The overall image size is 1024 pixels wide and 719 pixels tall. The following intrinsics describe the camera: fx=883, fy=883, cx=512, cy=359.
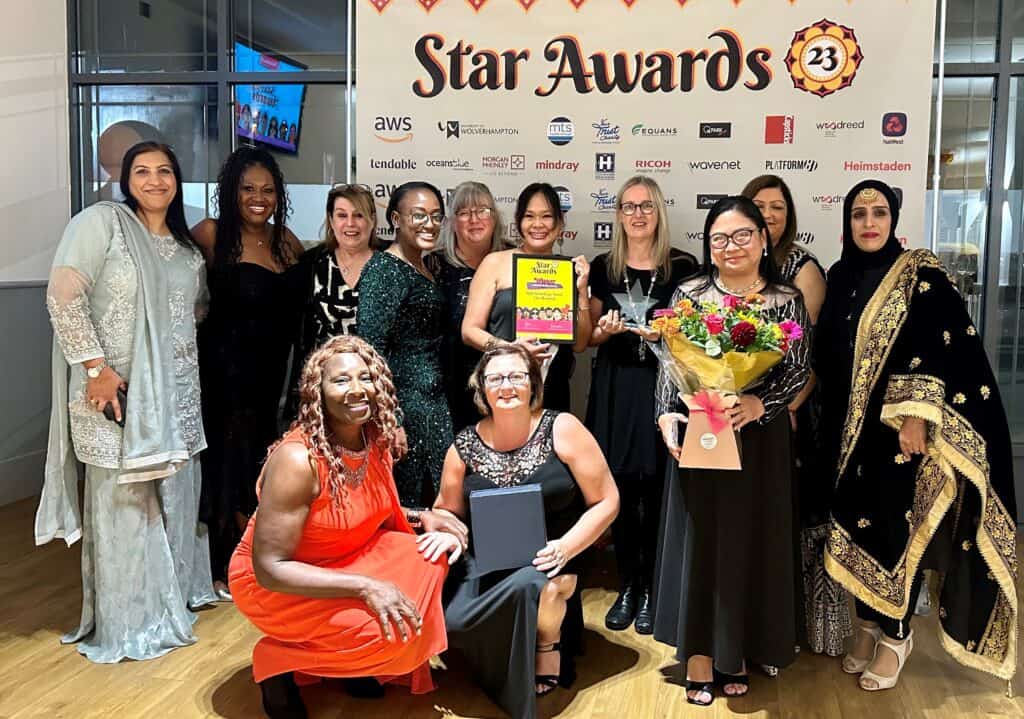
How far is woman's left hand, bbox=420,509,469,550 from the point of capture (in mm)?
2990

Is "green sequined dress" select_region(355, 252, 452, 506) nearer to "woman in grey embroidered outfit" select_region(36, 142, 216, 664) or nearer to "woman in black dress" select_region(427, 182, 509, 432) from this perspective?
"woman in black dress" select_region(427, 182, 509, 432)

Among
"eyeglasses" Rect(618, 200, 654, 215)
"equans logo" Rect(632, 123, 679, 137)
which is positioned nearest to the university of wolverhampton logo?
"equans logo" Rect(632, 123, 679, 137)

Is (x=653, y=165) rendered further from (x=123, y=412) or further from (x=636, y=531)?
(x=123, y=412)

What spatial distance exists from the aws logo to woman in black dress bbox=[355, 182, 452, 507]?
4.21 feet

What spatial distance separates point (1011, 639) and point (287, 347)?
3021 millimetres

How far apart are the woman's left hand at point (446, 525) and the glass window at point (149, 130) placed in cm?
329

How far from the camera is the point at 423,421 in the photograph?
343 cm

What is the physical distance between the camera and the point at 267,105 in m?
5.31

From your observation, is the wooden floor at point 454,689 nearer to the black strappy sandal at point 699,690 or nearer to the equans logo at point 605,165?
the black strappy sandal at point 699,690

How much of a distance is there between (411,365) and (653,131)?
1.99 metres

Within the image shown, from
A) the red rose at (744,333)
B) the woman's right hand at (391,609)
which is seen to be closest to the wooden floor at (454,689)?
the woman's right hand at (391,609)

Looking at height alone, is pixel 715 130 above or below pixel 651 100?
below

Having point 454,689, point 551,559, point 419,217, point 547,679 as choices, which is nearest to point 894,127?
point 419,217

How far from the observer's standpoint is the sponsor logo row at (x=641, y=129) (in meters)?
4.38
